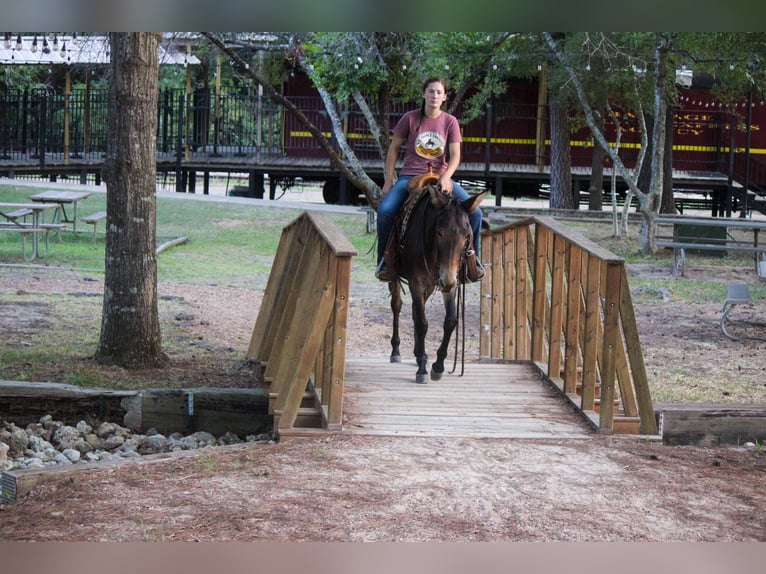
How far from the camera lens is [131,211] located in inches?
351

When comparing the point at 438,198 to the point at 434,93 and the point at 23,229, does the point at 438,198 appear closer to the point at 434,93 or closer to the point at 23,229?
the point at 434,93

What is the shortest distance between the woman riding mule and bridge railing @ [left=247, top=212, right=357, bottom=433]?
592 millimetres

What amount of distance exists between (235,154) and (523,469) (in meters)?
20.7

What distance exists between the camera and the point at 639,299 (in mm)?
13898

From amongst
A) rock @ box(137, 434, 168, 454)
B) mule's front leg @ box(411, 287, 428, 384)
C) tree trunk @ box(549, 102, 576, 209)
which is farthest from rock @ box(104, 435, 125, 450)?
tree trunk @ box(549, 102, 576, 209)

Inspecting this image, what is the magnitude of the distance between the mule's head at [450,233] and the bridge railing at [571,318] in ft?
2.08

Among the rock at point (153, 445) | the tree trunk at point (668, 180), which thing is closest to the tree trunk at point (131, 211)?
the rock at point (153, 445)

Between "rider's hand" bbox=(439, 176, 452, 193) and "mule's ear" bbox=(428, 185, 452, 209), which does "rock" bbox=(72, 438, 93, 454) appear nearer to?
"mule's ear" bbox=(428, 185, 452, 209)

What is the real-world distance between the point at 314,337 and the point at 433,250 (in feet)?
5.99

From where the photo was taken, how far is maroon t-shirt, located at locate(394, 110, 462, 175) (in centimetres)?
799

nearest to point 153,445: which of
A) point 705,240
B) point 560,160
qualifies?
point 705,240

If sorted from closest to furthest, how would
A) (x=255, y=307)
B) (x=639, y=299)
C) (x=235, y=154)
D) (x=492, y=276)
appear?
1. (x=492, y=276)
2. (x=255, y=307)
3. (x=639, y=299)
4. (x=235, y=154)

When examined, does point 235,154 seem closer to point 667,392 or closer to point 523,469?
point 667,392

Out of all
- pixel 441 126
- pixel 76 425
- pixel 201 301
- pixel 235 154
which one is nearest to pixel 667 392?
pixel 441 126
